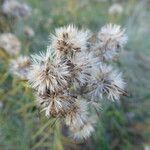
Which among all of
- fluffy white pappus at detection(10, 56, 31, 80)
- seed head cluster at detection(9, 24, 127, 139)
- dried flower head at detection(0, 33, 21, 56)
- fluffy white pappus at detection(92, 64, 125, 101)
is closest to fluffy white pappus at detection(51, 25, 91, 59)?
seed head cluster at detection(9, 24, 127, 139)

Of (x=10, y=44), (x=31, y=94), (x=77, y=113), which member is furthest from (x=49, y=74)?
(x=10, y=44)

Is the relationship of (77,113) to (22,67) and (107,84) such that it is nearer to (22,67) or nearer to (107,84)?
(107,84)

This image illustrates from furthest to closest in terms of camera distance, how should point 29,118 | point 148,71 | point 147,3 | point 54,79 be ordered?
point 147,3
point 148,71
point 29,118
point 54,79

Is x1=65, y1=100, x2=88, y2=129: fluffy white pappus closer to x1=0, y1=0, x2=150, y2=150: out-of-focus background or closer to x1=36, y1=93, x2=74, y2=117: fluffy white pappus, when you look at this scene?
x1=36, y1=93, x2=74, y2=117: fluffy white pappus

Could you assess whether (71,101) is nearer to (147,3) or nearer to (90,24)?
(90,24)

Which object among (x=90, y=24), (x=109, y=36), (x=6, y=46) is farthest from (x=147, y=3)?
(x=109, y=36)

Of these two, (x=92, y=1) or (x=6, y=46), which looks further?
(x=92, y=1)
